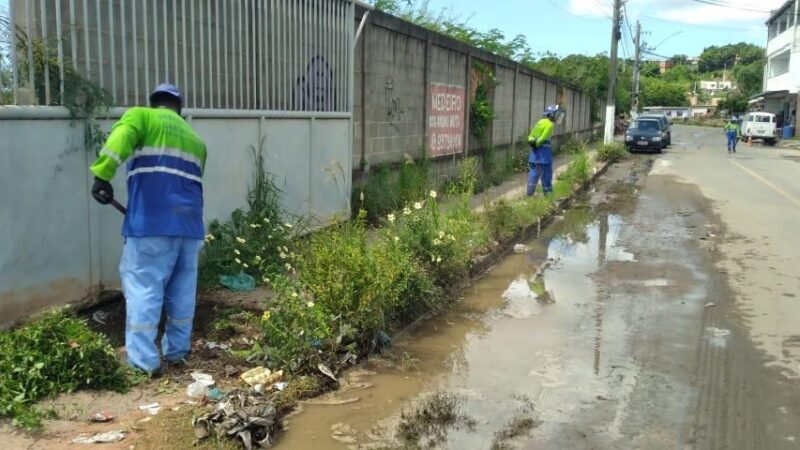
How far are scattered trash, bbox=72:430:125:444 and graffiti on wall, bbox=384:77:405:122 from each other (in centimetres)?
807

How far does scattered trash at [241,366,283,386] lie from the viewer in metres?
4.38

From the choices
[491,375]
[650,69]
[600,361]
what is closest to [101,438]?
[491,375]

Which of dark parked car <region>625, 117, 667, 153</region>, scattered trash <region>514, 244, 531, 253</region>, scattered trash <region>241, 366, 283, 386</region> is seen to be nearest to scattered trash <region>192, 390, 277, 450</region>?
scattered trash <region>241, 366, 283, 386</region>

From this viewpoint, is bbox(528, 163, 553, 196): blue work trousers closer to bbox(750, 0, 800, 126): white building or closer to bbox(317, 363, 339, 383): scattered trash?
bbox(317, 363, 339, 383): scattered trash

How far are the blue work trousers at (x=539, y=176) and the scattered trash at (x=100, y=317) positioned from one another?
357 inches

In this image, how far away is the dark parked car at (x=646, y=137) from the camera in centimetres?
3095

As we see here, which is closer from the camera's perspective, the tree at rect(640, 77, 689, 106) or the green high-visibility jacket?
the green high-visibility jacket

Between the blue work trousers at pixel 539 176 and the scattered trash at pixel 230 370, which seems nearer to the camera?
the scattered trash at pixel 230 370

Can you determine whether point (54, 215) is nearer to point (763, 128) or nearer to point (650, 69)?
point (763, 128)

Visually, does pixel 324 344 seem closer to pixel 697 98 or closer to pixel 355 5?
pixel 355 5

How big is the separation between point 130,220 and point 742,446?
12.5ft

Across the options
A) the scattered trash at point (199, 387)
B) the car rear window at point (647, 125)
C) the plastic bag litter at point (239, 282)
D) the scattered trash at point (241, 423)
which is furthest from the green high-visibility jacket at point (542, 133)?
the car rear window at point (647, 125)

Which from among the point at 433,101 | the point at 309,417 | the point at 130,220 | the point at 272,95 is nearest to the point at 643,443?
the point at 309,417

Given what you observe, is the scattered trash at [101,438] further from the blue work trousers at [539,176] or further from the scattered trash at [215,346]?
the blue work trousers at [539,176]
